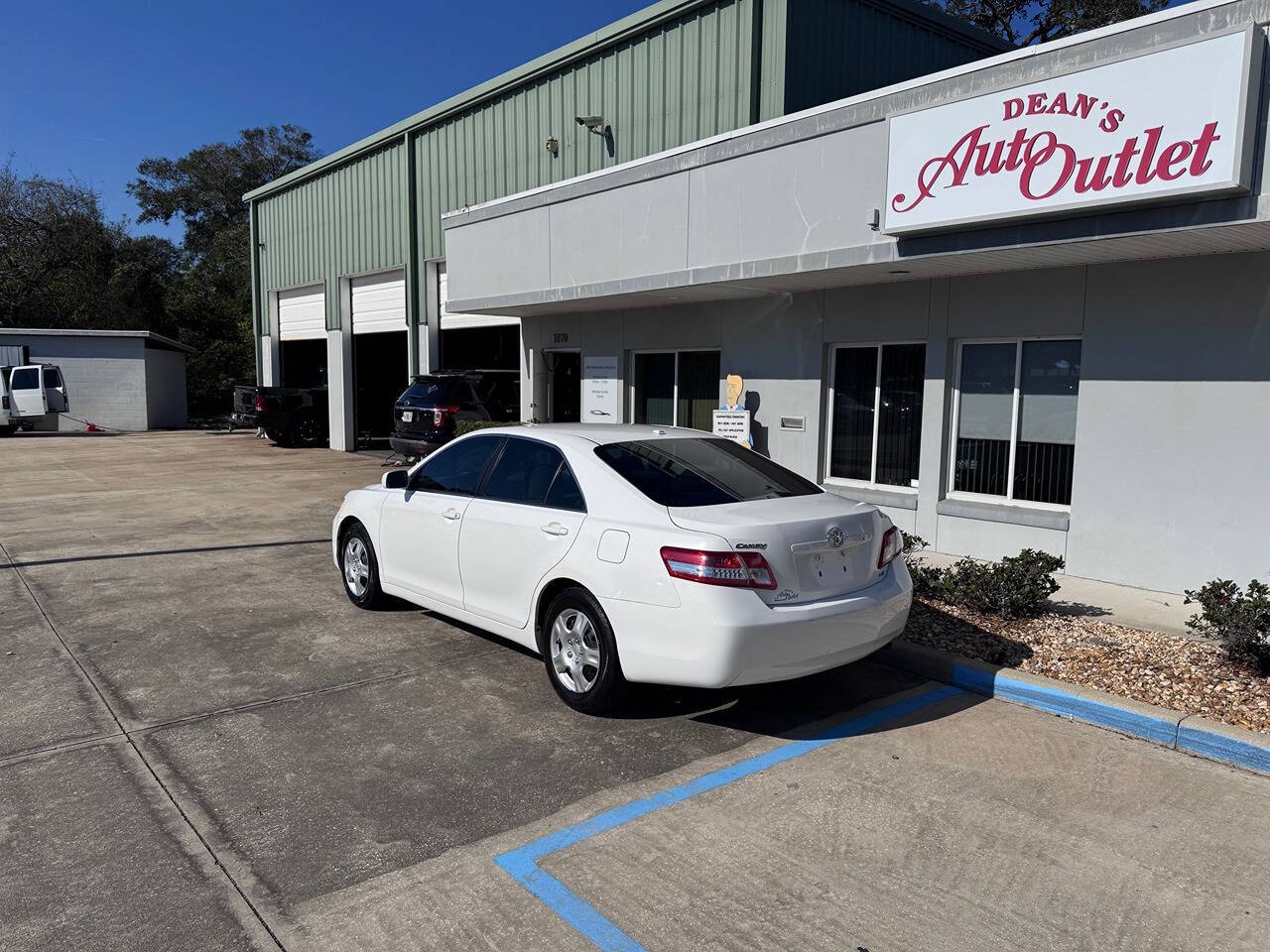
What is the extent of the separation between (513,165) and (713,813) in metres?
15.3

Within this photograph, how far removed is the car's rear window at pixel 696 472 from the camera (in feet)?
16.7

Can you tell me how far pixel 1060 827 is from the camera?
3932 mm

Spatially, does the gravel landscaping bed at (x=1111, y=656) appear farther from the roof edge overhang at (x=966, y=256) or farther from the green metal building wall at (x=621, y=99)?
the green metal building wall at (x=621, y=99)

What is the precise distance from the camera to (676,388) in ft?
41.9

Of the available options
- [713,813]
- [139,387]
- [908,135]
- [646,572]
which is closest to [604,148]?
[908,135]

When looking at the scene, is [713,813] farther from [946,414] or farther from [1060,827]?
[946,414]

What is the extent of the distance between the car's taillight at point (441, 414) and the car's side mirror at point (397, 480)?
8892mm

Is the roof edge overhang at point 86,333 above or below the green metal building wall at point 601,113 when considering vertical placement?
below

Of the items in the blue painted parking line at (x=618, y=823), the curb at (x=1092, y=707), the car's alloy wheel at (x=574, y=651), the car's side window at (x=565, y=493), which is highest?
the car's side window at (x=565, y=493)

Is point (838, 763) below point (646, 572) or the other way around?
below

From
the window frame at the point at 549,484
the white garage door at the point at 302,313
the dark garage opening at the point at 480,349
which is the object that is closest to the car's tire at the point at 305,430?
the white garage door at the point at 302,313

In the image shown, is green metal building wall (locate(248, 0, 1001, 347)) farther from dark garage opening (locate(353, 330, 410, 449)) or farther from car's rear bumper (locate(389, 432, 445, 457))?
car's rear bumper (locate(389, 432, 445, 457))

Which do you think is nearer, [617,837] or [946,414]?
[617,837]

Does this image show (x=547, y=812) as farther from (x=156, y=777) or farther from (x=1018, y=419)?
(x=1018, y=419)
